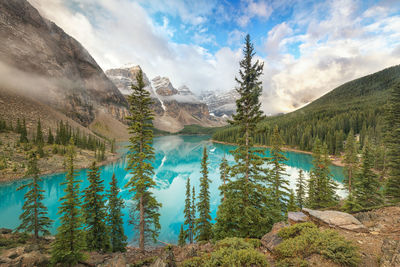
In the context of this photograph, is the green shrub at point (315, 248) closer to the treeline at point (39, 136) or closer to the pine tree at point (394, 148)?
the pine tree at point (394, 148)

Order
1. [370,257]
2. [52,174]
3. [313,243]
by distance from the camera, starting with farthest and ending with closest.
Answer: [52,174] < [313,243] < [370,257]

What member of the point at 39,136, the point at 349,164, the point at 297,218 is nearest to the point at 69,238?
the point at 297,218

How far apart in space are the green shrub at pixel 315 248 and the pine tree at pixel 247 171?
11.7ft

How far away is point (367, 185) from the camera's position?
49.2 feet

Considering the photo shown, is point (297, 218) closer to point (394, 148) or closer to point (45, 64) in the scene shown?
point (394, 148)

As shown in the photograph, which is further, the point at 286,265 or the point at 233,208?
the point at 233,208

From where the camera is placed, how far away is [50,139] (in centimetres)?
5662

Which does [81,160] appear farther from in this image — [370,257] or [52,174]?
[370,257]

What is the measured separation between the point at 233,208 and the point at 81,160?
61.7 m

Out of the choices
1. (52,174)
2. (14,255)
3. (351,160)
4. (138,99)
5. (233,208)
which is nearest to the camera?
(14,255)

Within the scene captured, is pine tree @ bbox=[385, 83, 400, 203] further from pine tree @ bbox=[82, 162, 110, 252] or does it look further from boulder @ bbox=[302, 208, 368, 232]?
pine tree @ bbox=[82, 162, 110, 252]

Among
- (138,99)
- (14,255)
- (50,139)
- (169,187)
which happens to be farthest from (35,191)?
(50,139)

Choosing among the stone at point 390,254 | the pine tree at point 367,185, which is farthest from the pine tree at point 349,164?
the stone at point 390,254

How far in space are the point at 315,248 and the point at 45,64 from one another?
18087cm
